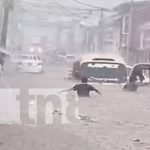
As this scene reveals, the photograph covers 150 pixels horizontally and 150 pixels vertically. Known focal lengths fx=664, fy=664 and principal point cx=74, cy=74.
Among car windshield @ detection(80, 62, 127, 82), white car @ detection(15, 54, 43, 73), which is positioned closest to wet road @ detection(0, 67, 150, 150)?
car windshield @ detection(80, 62, 127, 82)

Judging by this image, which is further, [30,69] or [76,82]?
[30,69]

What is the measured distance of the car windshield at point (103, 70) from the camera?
2252cm

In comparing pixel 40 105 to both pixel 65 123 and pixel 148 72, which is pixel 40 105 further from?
pixel 148 72

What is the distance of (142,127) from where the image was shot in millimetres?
12398

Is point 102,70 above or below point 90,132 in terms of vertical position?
above

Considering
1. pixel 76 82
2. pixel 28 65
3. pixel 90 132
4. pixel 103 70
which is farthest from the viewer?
pixel 28 65

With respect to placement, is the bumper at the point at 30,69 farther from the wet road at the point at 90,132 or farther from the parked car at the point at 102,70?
the wet road at the point at 90,132

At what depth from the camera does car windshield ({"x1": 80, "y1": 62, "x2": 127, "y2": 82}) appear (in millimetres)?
22516

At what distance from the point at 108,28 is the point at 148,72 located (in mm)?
25980

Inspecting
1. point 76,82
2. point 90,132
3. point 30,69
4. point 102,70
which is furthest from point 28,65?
point 90,132

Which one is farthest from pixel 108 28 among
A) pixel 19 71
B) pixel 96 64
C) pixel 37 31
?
pixel 96 64

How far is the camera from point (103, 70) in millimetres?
22500

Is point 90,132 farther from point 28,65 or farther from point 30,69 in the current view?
point 28,65

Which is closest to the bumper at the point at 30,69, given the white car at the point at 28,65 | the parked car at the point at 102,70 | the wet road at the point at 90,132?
the white car at the point at 28,65
